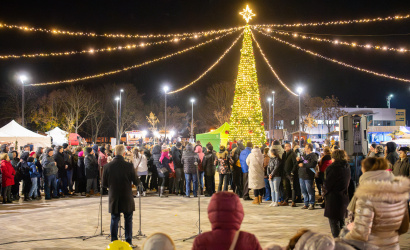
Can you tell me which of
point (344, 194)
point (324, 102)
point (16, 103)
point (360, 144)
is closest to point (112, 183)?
point (344, 194)

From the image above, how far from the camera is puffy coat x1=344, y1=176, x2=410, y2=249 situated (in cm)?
314

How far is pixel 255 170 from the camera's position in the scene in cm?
1139

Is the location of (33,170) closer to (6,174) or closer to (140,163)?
(6,174)

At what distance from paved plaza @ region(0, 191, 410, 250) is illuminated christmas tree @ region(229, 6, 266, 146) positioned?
11.9 metres

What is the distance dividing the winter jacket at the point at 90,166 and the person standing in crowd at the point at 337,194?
916 cm

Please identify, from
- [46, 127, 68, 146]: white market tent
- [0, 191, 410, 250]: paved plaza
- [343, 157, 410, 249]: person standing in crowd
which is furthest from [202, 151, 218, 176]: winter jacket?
[46, 127, 68, 146]: white market tent

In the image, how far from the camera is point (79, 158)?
540 inches

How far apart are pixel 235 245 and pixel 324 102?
209 feet

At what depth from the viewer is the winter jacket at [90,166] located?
13.1 m

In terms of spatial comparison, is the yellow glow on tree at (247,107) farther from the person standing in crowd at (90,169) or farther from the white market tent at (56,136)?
the white market tent at (56,136)

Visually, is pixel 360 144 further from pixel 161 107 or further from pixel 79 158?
pixel 161 107

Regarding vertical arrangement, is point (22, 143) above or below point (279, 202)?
above

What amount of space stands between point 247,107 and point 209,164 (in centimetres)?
1071

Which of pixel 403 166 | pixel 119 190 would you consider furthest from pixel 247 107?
pixel 119 190
